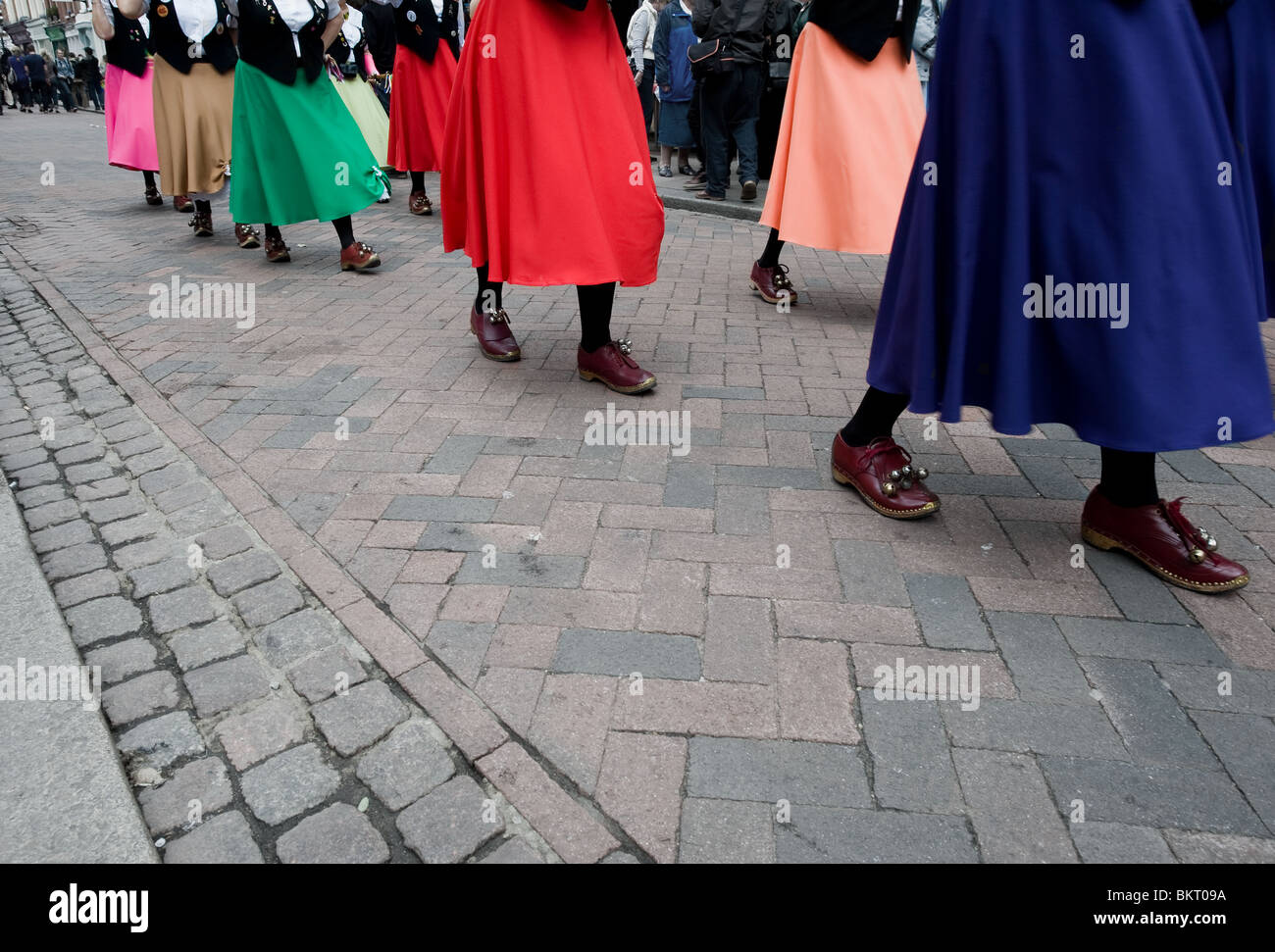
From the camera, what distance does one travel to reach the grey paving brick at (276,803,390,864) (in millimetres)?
1585

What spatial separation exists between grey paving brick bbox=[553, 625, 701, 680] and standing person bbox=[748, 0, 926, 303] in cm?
304

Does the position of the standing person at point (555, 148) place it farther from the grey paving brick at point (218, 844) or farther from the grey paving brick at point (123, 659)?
the grey paving brick at point (218, 844)

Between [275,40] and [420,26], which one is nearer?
[275,40]

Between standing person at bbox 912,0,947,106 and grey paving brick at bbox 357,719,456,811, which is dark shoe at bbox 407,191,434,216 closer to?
standing person at bbox 912,0,947,106

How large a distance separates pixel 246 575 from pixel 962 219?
2.18 meters

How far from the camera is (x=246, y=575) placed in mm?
2441

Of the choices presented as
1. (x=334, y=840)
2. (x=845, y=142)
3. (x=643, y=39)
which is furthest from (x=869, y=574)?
(x=643, y=39)

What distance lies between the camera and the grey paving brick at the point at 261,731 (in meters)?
1.83

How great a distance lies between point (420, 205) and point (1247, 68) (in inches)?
292

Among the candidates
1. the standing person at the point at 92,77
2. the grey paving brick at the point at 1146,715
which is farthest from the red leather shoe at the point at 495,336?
the standing person at the point at 92,77

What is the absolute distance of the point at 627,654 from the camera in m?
2.11

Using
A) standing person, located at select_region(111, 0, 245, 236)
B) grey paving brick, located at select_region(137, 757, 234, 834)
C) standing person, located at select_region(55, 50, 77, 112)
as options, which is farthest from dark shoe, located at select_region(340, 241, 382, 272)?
standing person, located at select_region(55, 50, 77, 112)

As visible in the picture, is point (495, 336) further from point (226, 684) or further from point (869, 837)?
point (869, 837)
